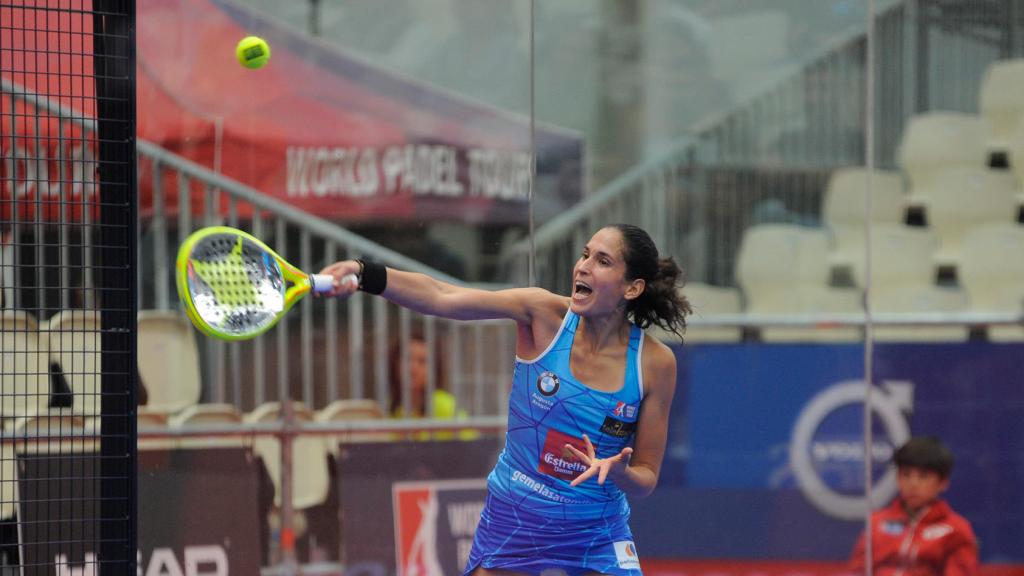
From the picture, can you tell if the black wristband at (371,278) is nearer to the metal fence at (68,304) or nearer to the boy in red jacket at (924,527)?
the metal fence at (68,304)

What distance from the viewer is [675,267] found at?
3.99 m

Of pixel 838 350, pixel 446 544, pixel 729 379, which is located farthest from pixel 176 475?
pixel 838 350

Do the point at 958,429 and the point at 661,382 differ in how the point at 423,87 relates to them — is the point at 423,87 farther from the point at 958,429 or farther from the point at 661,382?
the point at 958,429

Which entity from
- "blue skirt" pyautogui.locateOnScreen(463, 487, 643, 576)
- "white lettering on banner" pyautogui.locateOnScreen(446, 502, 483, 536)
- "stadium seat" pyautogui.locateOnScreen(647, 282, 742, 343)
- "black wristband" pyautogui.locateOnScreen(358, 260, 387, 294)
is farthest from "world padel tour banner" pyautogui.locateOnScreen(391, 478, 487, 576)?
"black wristband" pyautogui.locateOnScreen(358, 260, 387, 294)

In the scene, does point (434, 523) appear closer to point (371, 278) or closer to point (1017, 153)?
point (371, 278)

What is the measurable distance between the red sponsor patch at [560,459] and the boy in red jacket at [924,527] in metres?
2.73

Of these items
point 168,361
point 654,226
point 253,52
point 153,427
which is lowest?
point 153,427

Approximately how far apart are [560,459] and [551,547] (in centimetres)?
26

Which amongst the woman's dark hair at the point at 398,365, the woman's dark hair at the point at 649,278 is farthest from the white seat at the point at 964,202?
the woman's dark hair at the point at 649,278

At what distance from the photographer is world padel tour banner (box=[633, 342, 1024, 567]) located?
616 centimetres

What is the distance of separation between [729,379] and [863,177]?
1.24 metres

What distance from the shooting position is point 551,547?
3838mm

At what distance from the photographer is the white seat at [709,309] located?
619 centimetres

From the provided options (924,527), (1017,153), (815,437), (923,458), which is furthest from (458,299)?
(1017,153)
